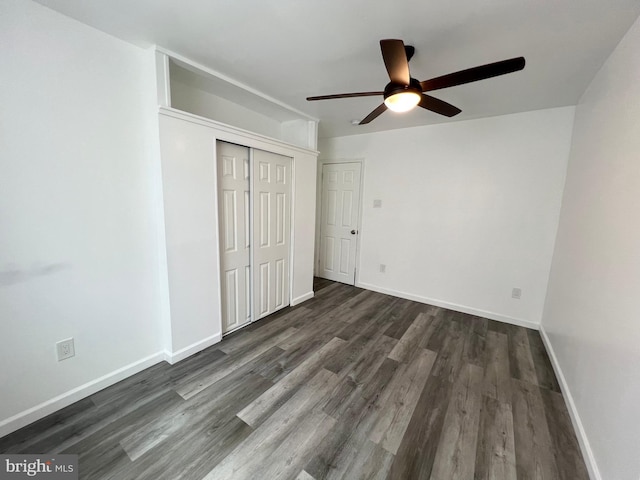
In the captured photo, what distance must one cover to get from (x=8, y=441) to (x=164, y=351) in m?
0.87

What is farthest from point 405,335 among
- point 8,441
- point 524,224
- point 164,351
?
point 8,441

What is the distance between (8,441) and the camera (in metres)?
1.40

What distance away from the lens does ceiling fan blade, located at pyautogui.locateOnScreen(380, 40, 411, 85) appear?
1210 millimetres

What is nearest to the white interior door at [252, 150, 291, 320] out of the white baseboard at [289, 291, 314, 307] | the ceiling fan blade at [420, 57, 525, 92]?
the white baseboard at [289, 291, 314, 307]

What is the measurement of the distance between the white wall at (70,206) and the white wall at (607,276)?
2920mm

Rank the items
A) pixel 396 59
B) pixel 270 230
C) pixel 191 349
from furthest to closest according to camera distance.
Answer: pixel 270 230
pixel 191 349
pixel 396 59

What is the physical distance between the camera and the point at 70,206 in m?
1.58

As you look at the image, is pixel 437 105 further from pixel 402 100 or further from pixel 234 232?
pixel 234 232

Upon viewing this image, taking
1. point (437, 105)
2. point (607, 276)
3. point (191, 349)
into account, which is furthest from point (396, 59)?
point (191, 349)

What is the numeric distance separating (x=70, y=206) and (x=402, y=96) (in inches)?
87.3

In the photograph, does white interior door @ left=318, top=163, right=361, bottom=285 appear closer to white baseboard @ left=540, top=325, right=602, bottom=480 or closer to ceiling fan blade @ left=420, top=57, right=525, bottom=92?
ceiling fan blade @ left=420, top=57, right=525, bottom=92

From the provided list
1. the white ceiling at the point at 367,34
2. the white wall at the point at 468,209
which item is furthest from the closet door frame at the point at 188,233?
the white wall at the point at 468,209

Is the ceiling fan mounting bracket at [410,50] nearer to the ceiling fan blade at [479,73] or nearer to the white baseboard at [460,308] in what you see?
the ceiling fan blade at [479,73]

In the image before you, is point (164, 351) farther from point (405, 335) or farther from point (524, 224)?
point (524, 224)
